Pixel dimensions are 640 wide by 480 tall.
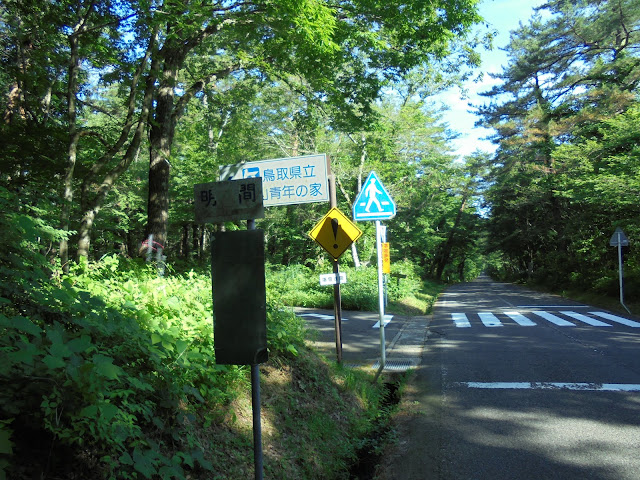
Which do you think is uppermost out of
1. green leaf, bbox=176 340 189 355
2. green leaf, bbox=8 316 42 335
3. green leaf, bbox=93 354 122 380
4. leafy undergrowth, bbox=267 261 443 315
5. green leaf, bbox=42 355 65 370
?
green leaf, bbox=8 316 42 335

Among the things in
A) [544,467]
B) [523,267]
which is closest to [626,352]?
[544,467]

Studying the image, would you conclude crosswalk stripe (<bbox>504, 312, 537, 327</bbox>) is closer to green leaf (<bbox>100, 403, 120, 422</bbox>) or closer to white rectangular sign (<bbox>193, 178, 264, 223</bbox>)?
white rectangular sign (<bbox>193, 178, 264, 223</bbox>)

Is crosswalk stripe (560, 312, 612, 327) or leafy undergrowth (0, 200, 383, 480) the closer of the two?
leafy undergrowth (0, 200, 383, 480)

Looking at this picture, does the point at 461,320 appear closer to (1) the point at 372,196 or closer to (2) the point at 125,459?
(1) the point at 372,196

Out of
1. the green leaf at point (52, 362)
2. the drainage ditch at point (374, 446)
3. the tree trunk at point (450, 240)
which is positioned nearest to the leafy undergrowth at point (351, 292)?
the drainage ditch at point (374, 446)

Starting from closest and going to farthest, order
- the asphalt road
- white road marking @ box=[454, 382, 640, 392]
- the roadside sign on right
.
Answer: the asphalt road → white road marking @ box=[454, 382, 640, 392] → the roadside sign on right

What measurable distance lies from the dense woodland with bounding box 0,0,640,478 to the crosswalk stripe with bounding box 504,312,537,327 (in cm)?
533

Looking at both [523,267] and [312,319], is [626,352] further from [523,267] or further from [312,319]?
[523,267]

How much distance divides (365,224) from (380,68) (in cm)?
1667

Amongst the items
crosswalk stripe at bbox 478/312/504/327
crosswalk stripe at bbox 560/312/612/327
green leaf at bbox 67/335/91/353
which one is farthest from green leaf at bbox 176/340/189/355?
crosswalk stripe at bbox 560/312/612/327

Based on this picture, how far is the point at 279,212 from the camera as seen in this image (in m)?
27.9

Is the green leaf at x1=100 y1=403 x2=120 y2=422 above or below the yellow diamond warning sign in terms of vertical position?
below

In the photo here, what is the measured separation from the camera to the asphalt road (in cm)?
422

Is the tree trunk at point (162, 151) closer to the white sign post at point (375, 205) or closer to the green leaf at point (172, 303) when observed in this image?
the white sign post at point (375, 205)
